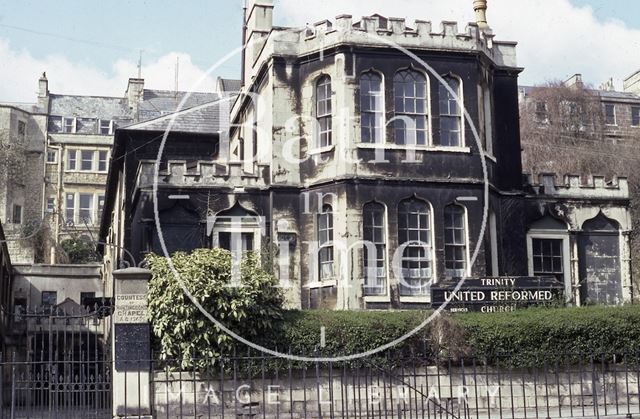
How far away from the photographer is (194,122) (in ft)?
114

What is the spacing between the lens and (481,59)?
2809cm

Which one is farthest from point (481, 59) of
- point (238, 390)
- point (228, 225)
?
point (238, 390)

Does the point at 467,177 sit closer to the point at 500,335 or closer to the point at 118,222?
the point at 500,335

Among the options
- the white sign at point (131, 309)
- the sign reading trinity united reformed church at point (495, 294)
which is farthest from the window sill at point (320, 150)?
the white sign at point (131, 309)

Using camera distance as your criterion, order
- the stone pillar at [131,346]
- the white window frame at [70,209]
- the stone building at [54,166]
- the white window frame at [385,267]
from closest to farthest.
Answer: the stone pillar at [131,346]
the white window frame at [385,267]
the stone building at [54,166]
the white window frame at [70,209]

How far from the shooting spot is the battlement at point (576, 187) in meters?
29.5

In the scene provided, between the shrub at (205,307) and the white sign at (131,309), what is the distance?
0.84 metres

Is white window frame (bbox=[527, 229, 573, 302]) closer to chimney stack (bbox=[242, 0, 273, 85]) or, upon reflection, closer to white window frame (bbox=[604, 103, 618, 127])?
chimney stack (bbox=[242, 0, 273, 85])

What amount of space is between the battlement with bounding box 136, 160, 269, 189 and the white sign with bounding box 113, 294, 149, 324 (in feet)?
28.1

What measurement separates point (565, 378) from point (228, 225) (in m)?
10.6

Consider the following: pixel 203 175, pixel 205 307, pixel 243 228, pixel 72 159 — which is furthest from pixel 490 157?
pixel 72 159

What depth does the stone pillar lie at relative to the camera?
1773 centimetres

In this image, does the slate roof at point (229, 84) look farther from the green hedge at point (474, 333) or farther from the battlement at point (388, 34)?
the green hedge at point (474, 333)

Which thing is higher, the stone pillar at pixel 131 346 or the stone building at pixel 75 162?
the stone building at pixel 75 162
